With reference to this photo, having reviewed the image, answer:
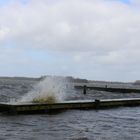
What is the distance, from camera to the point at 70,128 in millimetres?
26391

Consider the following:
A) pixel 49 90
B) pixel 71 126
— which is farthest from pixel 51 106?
pixel 71 126

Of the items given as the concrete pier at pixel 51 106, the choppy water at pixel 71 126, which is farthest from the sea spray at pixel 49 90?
the choppy water at pixel 71 126

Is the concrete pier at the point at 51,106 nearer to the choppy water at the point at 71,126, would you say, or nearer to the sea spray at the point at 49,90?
the choppy water at the point at 71,126

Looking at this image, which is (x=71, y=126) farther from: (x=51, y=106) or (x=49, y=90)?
(x=49, y=90)

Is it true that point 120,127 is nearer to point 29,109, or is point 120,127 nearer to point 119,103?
point 29,109

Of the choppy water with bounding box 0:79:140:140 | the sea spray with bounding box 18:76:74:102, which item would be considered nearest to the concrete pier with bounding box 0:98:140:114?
the choppy water with bounding box 0:79:140:140

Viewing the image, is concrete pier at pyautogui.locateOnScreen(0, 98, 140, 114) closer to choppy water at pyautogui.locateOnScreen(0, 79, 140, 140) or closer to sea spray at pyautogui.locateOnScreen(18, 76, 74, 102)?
choppy water at pyautogui.locateOnScreen(0, 79, 140, 140)

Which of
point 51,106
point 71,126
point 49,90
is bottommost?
point 71,126

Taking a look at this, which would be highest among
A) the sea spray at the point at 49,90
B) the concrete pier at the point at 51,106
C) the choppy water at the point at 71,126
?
the sea spray at the point at 49,90

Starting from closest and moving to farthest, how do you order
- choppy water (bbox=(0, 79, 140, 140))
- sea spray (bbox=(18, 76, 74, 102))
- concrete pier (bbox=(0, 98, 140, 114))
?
choppy water (bbox=(0, 79, 140, 140)) < concrete pier (bbox=(0, 98, 140, 114)) < sea spray (bbox=(18, 76, 74, 102))

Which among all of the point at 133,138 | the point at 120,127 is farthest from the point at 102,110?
the point at 133,138

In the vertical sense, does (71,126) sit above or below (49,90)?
below

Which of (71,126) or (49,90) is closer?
(71,126)

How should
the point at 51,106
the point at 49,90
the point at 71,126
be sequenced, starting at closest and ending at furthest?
the point at 71,126 → the point at 51,106 → the point at 49,90
